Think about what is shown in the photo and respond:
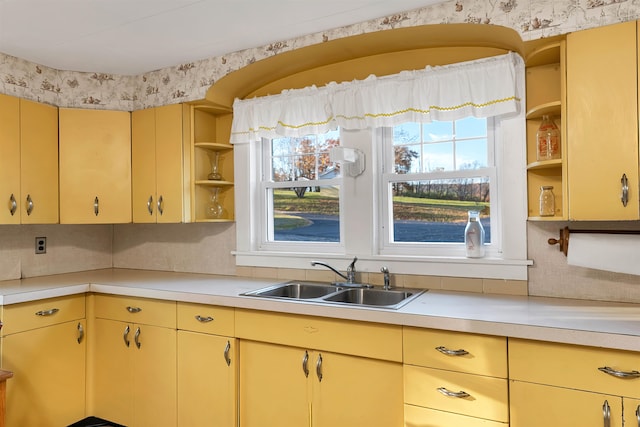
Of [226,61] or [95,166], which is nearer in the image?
[226,61]

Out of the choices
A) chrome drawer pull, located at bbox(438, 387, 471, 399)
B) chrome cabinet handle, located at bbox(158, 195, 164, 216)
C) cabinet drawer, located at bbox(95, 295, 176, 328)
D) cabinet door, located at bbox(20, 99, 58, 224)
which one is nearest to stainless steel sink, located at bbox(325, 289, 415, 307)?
chrome drawer pull, located at bbox(438, 387, 471, 399)

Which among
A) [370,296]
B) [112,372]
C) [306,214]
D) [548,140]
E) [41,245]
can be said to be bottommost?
[112,372]

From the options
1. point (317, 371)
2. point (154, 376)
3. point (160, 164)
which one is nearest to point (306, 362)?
point (317, 371)

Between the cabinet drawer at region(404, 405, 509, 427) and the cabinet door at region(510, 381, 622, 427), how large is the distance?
0.32 feet

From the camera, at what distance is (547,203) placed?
2.14m

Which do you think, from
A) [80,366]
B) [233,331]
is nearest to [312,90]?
[233,331]

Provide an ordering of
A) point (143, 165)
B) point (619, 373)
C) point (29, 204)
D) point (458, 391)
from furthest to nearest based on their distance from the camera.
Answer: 1. point (143, 165)
2. point (29, 204)
3. point (458, 391)
4. point (619, 373)

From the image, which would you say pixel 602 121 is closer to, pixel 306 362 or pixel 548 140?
pixel 548 140

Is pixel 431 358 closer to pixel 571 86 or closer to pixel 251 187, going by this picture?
pixel 571 86

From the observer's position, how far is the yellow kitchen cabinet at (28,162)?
266cm

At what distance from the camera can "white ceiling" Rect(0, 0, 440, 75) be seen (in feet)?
7.19

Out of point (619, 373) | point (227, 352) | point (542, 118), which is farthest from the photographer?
point (227, 352)

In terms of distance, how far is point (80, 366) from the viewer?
2.76 metres

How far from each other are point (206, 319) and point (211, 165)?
3.93 ft
